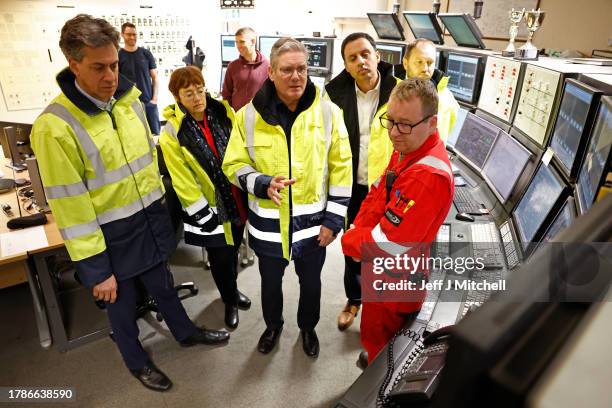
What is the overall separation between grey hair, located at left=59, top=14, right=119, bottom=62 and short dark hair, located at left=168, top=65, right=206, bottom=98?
0.57 metres

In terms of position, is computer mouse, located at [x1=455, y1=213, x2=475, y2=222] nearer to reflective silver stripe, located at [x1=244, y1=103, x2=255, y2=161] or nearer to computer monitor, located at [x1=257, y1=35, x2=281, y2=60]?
reflective silver stripe, located at [x1=244, y1=103, x2=255, y2=161]

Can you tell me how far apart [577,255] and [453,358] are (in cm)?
15

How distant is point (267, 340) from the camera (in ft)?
7.15

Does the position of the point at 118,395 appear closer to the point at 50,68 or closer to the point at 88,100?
the point at 88,100

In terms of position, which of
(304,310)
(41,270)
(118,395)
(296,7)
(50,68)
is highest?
(296,7)

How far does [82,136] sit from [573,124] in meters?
1.77

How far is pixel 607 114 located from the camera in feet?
3.70

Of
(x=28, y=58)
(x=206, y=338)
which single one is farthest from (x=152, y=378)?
(x=28, y=58)

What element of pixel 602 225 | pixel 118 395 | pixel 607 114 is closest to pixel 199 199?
pixel 118 395

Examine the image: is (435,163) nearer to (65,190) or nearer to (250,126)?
(250,126)

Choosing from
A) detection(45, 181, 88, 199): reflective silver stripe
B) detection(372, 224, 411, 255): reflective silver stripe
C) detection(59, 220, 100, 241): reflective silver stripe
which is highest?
detection(45, 181, 88, 199): reflective silver stripe

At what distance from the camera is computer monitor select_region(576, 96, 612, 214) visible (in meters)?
1.08

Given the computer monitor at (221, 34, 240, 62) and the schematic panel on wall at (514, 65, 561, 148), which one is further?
the computer monitor at (221, 34, 240, 62)

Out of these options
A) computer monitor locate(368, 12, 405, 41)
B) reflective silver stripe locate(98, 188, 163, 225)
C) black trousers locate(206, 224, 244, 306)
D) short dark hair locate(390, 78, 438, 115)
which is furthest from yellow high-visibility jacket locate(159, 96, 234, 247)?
computer monitor locate(368, 12, 405, 41)
